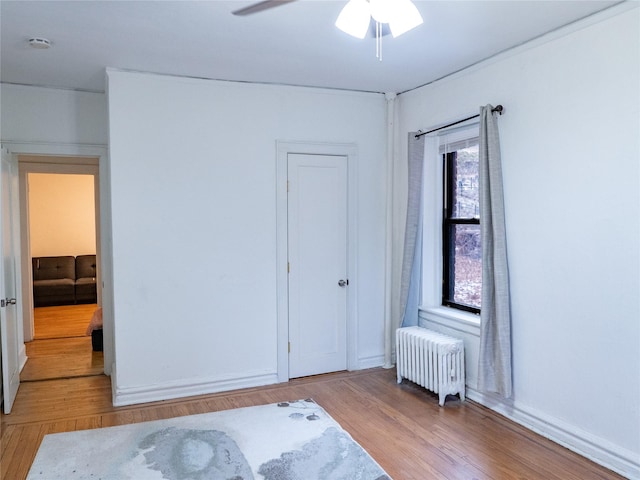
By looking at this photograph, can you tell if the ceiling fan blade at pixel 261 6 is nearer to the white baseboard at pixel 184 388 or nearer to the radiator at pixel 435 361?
the radiator at pixel 435 361

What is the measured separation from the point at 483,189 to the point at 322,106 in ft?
5.50

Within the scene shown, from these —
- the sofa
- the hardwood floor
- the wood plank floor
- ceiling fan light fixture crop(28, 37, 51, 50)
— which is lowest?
the hardwood floor

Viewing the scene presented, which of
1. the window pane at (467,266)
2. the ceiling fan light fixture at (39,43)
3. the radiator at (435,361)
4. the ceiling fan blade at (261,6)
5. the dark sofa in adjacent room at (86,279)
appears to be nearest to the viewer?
the ceiling fan blade at (261,6)

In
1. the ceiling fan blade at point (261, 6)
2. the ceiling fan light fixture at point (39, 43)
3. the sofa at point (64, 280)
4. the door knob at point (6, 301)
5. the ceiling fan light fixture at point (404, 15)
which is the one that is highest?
the ceiling fan light fixture at point (39, 43)

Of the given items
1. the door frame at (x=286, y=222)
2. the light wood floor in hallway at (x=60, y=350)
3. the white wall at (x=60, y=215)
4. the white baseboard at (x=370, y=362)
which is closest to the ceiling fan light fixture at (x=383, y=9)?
the door frame at (x=286, y=222)

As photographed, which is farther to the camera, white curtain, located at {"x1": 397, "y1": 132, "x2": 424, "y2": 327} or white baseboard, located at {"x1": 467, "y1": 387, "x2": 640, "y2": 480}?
white curtain, located at {"x1": 397, "y1": 132, "x2": 424, "y2": 327}

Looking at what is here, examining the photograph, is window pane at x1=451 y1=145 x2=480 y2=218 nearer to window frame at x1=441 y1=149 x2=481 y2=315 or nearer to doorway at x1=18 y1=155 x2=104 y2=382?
window frame at x1=441 y1=149 x2=481 y2=315

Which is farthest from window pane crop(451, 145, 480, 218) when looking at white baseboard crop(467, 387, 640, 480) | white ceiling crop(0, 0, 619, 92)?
white baseboard crop(467, 387, 640, 480)

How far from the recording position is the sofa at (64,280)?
317 inches

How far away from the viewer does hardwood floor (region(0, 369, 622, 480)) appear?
9.22 feet

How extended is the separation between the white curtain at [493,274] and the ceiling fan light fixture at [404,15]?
1.30 metres

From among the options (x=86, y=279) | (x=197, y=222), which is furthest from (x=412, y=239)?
(x=86, y=279)

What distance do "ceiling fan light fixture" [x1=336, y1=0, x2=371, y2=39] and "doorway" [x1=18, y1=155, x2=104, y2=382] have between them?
331 cm

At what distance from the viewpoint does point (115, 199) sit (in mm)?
3762
